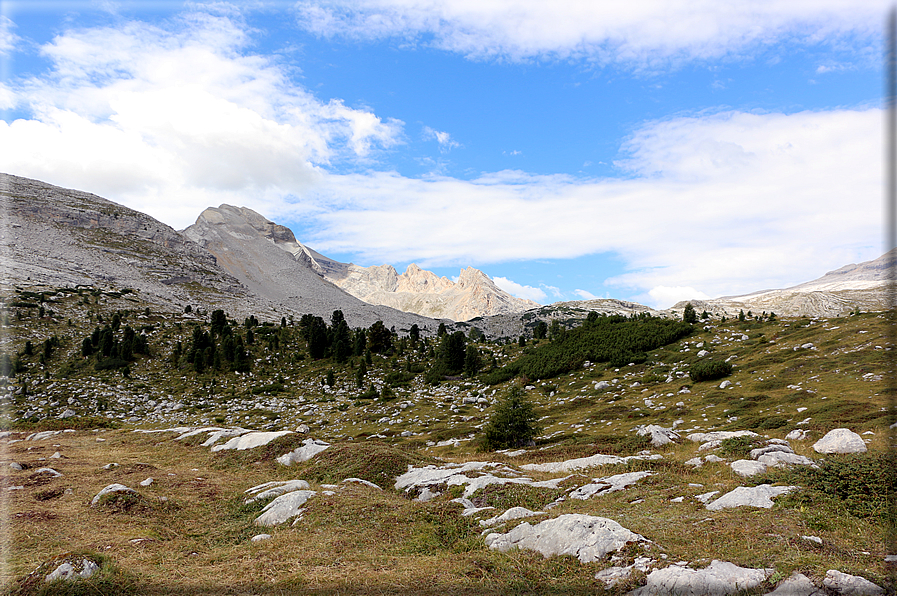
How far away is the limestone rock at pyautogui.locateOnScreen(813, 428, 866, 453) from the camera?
55.1 ft

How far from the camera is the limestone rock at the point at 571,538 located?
30.3ft

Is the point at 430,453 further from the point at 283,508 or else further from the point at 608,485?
the point at 283,508

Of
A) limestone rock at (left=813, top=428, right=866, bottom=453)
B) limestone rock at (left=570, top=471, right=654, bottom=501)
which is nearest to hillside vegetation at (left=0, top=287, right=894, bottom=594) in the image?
limestone rock at (left=570, top=471, right=654, bottom=501)

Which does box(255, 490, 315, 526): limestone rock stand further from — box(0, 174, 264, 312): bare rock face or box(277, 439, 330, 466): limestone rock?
box(0, 174, 264, 312): bare rock face

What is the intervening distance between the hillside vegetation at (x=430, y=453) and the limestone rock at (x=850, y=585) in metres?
0.28

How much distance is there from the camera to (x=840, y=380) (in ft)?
107

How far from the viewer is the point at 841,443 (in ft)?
56.9

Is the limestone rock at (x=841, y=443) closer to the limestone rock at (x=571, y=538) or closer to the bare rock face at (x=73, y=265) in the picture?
the limestone rock at (x=571, y=538)

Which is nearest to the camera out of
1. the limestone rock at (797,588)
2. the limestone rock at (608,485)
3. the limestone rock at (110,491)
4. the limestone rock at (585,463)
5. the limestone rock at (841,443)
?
the limestone rock at (797,588)

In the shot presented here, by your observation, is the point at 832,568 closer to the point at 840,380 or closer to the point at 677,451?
→ the point at 677,451

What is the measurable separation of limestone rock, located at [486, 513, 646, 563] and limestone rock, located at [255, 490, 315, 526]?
7459 mm

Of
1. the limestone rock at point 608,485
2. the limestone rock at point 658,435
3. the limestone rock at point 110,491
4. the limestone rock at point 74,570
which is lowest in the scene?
the limestone rock at point 110,491

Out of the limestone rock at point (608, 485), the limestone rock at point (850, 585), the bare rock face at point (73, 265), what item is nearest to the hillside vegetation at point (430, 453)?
the limestone rock at point (850, 585)

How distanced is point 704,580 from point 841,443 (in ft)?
50.2
